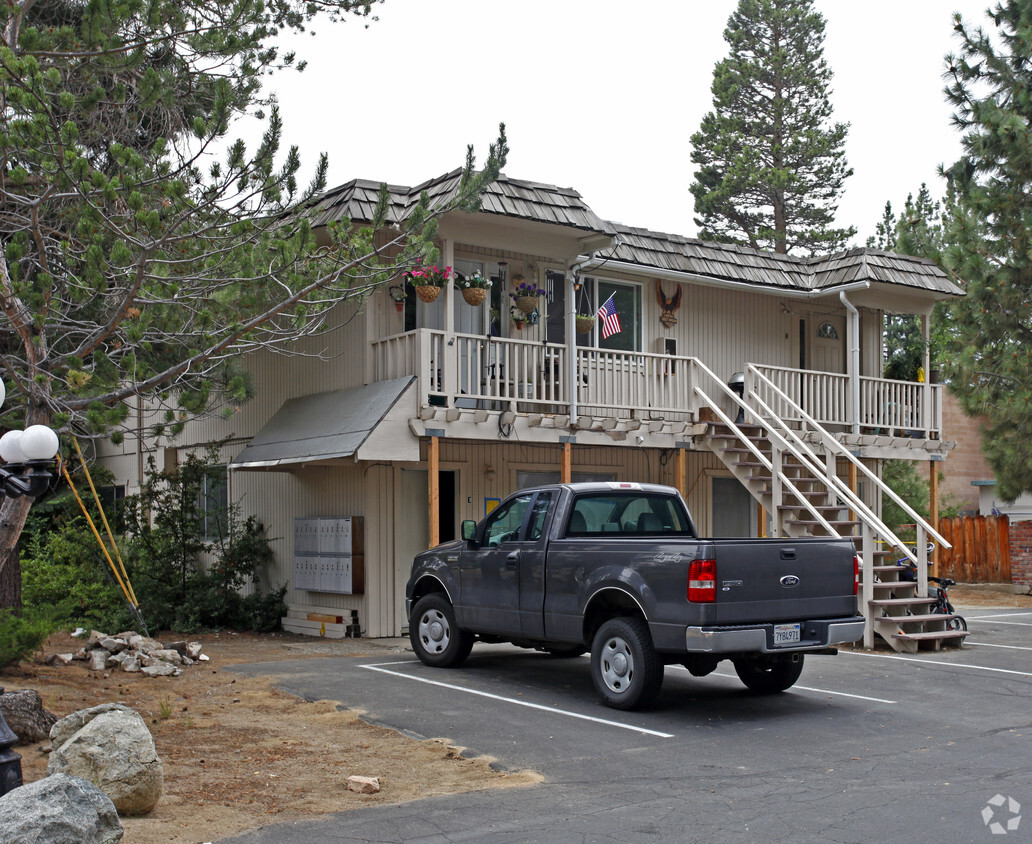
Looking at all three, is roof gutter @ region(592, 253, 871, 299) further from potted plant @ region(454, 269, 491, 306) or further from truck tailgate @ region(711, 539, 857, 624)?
truck tailgate @ region(711, 539, 857, 624)

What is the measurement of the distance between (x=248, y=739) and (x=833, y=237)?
123 ft

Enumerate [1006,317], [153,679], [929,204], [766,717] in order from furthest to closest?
[929,204]
[1006,317]
[153,679]
[766,717]

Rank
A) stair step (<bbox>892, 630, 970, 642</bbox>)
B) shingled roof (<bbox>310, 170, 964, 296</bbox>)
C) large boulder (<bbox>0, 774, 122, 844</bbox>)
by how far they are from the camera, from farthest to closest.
A: 1. shingled roof (<bbox>310, 170, 964, 296</bbox>)
2. stair step (<bbox>892, 630, 970, 642</bbox>)
3. large boulder (<bbox>0, 774, 122, 844</bbox>)

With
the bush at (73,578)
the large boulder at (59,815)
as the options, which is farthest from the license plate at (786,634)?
the bush at (73,578)

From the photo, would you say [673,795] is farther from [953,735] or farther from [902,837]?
[953,735]

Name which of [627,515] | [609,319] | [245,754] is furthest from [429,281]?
[245,754]

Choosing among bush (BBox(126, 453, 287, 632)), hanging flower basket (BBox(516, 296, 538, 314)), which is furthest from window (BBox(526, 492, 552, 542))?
bush (BBox(126, 453, 287, 632))

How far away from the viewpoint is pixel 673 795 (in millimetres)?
Result: 6738

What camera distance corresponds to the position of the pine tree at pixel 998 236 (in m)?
22.9

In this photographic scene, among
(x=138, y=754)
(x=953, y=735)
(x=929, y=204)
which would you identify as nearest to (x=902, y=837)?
(x=953, y=735)

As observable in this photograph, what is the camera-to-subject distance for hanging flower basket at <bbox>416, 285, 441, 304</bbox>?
1427 centimetres

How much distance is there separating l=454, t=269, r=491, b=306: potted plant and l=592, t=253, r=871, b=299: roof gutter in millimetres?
2339

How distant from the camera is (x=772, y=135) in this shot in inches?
1631

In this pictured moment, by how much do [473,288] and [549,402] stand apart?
1.90 meters
